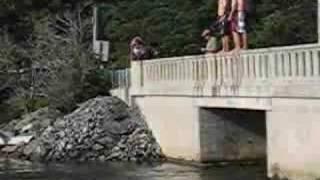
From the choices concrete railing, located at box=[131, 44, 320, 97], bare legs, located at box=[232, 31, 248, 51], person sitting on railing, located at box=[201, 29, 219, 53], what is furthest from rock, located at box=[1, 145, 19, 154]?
bare legs, located at box=[232, 31, 248, 51]

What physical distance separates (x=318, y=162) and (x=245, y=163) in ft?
21.8

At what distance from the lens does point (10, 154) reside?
30.1m

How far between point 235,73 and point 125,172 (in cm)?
421

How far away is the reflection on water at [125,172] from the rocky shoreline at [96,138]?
1315mm

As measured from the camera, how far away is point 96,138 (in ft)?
91.9

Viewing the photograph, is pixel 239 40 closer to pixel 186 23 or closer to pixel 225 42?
pixel 225 42

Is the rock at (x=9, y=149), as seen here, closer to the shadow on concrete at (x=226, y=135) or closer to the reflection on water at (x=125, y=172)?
the reflection on water at (x=125, y=172)

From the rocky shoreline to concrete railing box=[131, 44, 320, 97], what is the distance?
1.15 metres

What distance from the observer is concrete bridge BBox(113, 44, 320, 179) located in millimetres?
18891

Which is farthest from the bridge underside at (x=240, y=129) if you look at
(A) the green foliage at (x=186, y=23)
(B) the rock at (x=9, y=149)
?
(A) the green foliage at (x=186, y=23)

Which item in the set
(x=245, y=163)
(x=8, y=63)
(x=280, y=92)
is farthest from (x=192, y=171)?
(x=8, y=63)

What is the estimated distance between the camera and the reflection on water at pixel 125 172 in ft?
73.4

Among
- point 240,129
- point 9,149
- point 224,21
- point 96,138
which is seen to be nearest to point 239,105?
point 224,21

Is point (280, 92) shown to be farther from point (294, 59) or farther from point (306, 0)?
point (306, 0)
